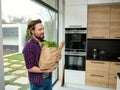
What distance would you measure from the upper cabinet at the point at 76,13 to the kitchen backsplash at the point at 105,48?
68 cm

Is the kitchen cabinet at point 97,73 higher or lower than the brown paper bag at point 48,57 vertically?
lower

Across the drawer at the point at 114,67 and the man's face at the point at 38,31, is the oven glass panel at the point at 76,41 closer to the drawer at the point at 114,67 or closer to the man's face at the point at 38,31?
the drawer at the point at 114,67

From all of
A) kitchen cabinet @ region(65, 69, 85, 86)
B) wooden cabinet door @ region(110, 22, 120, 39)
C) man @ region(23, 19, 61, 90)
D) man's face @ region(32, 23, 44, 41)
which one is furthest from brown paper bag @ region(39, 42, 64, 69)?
wooden cabinet door @ region(110, 22, 120, 39)

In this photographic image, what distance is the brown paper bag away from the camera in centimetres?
123

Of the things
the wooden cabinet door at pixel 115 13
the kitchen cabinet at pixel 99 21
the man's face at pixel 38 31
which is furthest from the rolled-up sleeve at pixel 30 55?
the wooden cabinet door at pixel 115 13

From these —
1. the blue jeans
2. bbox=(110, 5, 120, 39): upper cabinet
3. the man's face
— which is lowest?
the blue jeans

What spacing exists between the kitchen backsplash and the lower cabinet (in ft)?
1.22

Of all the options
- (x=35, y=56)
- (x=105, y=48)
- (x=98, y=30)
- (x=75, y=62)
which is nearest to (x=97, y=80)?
(x=75, y=62)

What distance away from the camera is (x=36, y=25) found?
1.33 metres

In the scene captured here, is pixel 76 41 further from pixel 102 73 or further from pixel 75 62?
pixel 102 73

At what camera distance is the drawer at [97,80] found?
10.4 ft

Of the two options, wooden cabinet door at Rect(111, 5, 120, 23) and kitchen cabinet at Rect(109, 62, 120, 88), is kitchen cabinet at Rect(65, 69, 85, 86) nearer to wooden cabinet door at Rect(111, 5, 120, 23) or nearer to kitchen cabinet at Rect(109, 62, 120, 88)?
kitchen cabinet at Rect(109, 62, 120, 88)

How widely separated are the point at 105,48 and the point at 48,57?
8.91 feet

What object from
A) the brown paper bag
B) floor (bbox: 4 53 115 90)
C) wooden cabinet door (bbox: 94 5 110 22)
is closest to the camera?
the brown paper bag
